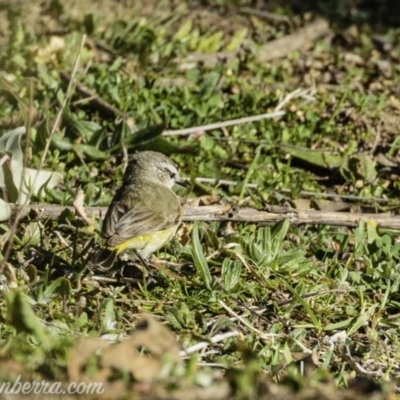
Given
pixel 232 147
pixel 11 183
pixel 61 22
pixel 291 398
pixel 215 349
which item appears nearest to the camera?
pixel 291 398

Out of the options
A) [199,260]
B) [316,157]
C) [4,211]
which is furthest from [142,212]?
[316,157]

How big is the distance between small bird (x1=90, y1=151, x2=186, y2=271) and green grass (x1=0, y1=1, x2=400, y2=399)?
18 cm

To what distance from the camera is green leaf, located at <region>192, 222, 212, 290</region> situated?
5.20m

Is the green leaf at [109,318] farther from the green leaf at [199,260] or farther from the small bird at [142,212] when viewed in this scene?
the green leaf at [199,260]

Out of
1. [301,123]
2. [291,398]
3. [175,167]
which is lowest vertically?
[301,123]

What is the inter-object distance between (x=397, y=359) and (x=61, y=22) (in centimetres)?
588

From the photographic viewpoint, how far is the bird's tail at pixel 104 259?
5.12 metres

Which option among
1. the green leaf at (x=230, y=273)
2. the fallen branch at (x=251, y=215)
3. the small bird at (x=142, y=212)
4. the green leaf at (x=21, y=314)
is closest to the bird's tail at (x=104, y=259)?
the small bird at (x=142, y=212)

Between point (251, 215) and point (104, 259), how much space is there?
4.00 feet

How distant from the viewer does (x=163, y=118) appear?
7547 mm

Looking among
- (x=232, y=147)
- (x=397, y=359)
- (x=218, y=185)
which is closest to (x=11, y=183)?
(x=218, y=185)

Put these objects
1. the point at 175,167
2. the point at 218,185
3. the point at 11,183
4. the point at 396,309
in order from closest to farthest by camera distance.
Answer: the point at 396,309 → the point at 11,183 → the point at 175,167 → the point at 218,185

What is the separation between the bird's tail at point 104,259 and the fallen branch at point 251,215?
56 centimetres

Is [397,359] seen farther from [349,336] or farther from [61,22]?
[61,22]
